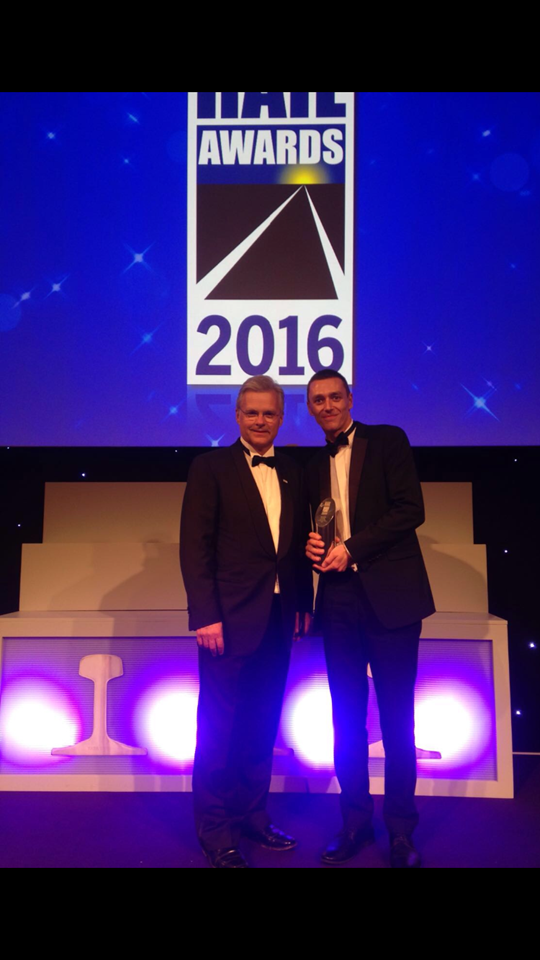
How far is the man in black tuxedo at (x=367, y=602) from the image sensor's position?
228 cm

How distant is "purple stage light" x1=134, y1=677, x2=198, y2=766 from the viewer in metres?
3.07

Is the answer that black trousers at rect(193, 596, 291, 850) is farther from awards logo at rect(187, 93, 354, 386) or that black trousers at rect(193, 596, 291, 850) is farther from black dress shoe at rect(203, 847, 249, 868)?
awards logo at rect(187, 93, 354, 386)

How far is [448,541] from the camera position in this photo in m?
3.74

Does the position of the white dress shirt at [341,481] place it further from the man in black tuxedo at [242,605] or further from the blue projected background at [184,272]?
the blue projected background at [184,272]

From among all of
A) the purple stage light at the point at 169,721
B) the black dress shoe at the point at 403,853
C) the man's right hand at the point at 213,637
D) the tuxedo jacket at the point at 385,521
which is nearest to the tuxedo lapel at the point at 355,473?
the tuxedo jacket at the point at 385,521

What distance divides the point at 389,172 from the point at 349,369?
990 mm

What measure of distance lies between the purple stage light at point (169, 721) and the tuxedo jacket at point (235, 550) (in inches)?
34.8

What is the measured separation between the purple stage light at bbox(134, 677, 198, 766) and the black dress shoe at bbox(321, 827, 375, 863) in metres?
0.93

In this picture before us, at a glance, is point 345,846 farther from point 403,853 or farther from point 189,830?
point 189,830

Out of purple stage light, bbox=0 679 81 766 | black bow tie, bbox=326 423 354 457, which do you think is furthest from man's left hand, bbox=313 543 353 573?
purple stage light, bbox=0 679 81 766

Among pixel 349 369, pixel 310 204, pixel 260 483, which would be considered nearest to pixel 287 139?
pixel 310 204

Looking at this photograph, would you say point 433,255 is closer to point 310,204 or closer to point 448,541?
point 310,204

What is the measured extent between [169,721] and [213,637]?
38.8 inches

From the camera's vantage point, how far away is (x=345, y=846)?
2.30 metres
